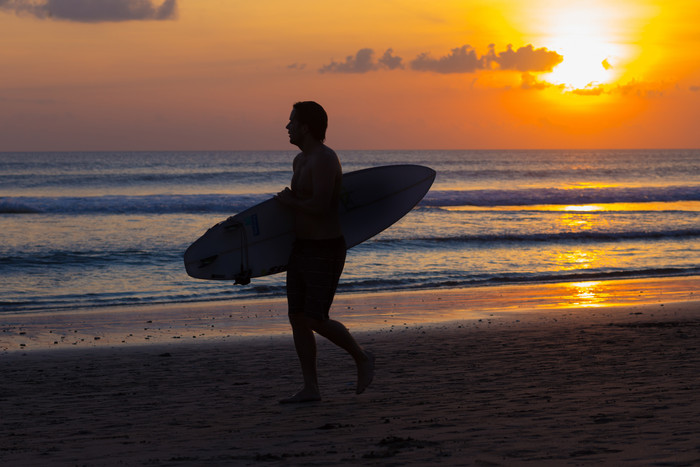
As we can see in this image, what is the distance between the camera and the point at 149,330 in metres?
8.23

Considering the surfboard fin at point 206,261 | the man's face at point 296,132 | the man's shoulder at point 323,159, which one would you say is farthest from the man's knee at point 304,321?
the surfboard fin at point 206,261

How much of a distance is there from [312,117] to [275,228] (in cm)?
115

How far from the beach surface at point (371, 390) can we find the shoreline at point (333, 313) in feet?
0.20

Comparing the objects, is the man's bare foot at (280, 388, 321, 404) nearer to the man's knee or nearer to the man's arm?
the man's knee

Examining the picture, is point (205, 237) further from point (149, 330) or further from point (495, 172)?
point (495, 172)

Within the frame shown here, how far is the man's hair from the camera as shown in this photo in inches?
177

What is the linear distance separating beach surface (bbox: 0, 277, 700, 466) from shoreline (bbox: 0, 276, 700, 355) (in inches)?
2.4

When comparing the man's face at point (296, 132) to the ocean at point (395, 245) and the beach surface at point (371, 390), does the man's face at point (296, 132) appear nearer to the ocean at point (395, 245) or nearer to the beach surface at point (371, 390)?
the beach surface at point (371, 390)

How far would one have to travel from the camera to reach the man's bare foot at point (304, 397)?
4680mm

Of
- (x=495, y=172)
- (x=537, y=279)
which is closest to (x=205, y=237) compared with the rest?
(x=537, y=279)

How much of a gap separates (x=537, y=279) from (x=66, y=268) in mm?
8074

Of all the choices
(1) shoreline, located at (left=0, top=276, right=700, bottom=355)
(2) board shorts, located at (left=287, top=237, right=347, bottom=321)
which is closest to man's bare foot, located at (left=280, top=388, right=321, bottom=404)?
(2) board shorts, located at (left=287, top=237, right=347, bottom=321)

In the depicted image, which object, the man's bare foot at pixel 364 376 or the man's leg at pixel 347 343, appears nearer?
the man's leg at pixel 347 343

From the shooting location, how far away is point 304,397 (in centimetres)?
468
